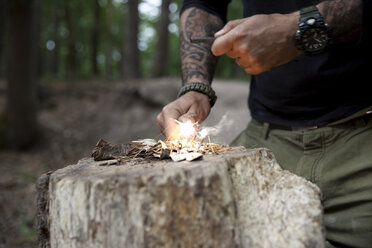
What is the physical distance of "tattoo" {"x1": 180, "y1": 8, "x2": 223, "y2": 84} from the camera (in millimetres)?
2336

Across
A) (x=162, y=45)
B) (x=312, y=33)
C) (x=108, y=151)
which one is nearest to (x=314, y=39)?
(x=312, y=33)

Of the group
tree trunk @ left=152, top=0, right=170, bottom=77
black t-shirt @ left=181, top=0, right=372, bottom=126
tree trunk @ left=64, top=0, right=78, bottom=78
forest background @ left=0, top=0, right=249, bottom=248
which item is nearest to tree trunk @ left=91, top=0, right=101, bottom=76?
tree trunk @ left=64, top=0, right=78, bottom=78

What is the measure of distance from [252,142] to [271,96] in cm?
39

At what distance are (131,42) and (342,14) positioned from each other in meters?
10.3

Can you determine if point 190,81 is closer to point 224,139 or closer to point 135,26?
point 224,139

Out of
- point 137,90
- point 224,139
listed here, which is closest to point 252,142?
point 224,139

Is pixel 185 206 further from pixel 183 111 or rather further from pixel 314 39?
pixel 314 39

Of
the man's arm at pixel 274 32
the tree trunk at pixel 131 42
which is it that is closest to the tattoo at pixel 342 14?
the man's arm at pixel 274 32

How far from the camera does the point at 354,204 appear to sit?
177cm

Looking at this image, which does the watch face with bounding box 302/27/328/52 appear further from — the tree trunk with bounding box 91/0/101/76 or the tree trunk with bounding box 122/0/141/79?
the tree trunk with bounding box 91/0/101/76

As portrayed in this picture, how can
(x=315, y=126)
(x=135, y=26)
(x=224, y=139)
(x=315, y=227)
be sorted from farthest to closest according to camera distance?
1. (x=135, y=26)
2. (x=224, y=139)
3. (x=315, y=126)
4. (x=315, y=227)

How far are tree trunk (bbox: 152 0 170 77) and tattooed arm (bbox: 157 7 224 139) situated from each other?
28.1 feet

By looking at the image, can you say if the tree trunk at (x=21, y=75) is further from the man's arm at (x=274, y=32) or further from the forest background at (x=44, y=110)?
the man's arm at (x=274, y=32)

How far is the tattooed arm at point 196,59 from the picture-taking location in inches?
80.4
